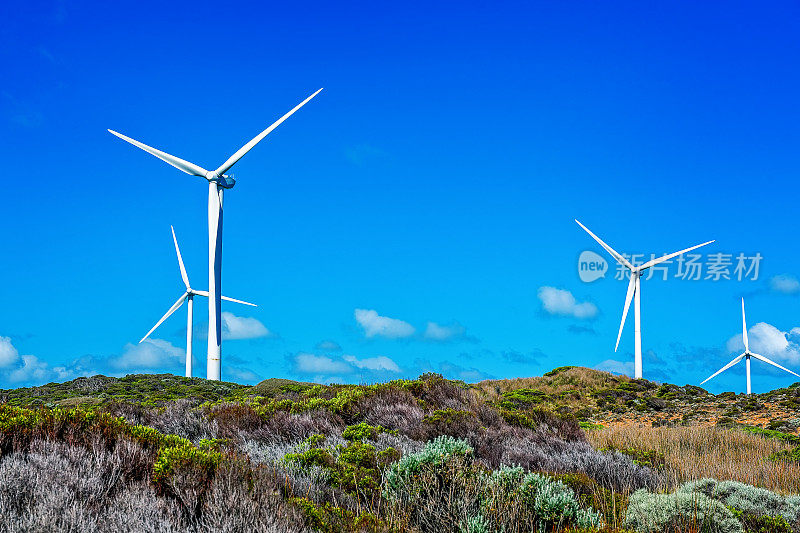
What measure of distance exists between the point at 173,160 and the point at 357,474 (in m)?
37.8

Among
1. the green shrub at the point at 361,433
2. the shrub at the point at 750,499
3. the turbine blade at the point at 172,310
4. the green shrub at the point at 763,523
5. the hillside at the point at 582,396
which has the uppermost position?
the turbine blade at the point at 172,310

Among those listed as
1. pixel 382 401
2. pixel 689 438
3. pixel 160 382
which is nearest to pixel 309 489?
pixel 382 401

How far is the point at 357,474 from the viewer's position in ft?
27.3

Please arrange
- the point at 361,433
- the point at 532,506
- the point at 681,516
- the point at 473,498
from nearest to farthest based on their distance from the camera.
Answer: the point at 473,498 → the point at 532,506 → the point at 681,516 → the point at 361,433

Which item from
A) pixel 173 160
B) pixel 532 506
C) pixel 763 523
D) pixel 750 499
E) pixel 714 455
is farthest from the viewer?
pixel 173 160

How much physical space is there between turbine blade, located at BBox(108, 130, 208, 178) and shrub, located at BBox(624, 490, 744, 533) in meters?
39.4

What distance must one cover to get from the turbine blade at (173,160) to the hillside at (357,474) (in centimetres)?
2996

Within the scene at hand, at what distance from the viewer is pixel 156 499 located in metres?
5.97

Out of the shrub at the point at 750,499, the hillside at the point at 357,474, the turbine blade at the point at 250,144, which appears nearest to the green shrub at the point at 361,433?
the hillside at the point at 357,474

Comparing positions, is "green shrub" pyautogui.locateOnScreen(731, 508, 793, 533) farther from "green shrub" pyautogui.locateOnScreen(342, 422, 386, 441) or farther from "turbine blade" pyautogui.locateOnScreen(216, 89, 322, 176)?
"turbine blade" pyautogui.locateOnScreen(216, 89, 322, 176)

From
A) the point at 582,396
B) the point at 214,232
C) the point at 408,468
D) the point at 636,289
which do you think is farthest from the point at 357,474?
the point at 636,289

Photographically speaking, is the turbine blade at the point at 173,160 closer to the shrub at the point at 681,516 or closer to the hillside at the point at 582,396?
the hillside at the point at 582,396

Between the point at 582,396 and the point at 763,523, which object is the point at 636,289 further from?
the point at 763,523

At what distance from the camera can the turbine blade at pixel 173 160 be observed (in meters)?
40.6
